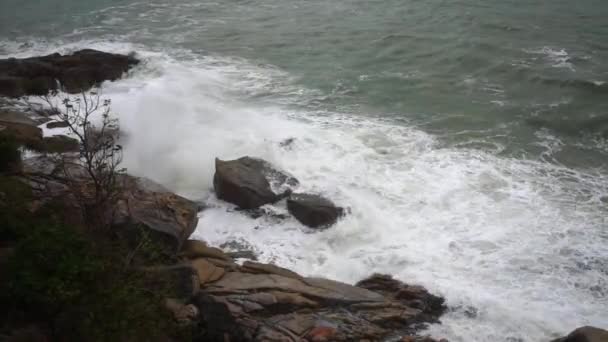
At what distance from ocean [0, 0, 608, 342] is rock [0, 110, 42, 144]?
3.06 metres

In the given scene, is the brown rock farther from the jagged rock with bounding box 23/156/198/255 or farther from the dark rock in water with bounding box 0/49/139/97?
the dark rock in water with bounding box 0/49/139/97

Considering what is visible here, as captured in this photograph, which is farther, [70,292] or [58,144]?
[58,144]

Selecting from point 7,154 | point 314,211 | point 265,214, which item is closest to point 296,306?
point 314,211

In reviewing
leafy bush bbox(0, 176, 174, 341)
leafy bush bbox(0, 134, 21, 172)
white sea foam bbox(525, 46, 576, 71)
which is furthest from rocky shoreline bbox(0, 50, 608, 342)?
white sea foam bbox(525, 46, 576, 71)

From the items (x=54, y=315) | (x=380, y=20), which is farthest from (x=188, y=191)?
(x=380, y=20)

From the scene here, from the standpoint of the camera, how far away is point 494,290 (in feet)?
40.4

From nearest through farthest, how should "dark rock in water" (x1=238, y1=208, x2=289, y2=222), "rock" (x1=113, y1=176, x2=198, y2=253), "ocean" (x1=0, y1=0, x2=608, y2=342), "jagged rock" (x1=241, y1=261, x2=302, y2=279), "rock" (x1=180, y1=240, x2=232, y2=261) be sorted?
"rock" (x1=113, y1=176, x2=198, y2=253)
"jagged rock" (x1=241, y1=261, x2=302, y2=279)
"rock" (x1=180, y1=240, x2=232, y2=261)
"ocean" (x1=0, y1=0, x2=608, y2=342)
"dark rock in water" (x1=238, y1=208, x2=289, y2=222)

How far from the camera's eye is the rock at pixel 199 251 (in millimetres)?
12492

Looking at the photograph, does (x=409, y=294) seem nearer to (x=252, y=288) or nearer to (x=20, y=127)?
(x=252, y=288)

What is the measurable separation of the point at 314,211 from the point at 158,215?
4.63 m

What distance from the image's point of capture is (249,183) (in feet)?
50.7

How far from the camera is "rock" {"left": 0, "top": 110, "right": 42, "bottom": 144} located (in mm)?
15859

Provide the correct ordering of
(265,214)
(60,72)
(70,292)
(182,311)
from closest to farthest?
(70,292)
(182,311)
(265,214)
(60,72)

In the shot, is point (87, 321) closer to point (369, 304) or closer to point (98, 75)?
point (369, 304)
